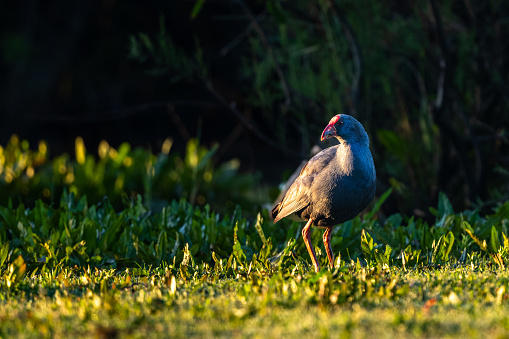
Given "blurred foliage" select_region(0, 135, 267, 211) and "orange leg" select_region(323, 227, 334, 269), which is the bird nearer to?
"orange leg" select_region(323, 227, 334, 269)

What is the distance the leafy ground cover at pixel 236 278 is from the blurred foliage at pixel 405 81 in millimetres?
1290

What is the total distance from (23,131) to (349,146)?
41.9ft

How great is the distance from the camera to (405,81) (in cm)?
763

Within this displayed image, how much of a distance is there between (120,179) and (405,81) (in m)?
3.66

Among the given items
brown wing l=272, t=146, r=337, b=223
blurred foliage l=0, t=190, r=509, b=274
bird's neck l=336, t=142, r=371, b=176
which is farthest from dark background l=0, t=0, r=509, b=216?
bird's neck l=336, t=142, r=371, b=176

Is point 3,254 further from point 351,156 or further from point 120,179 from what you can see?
point 120,179

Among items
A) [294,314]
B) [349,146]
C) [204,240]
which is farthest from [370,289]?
[204,240]

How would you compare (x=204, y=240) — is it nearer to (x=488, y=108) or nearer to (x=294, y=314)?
(x=294, y=314)

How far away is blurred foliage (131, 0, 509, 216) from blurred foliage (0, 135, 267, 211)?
1200mm

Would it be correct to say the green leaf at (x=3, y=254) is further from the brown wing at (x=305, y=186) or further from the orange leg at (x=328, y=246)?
the orange leg at (x=328, y=246)

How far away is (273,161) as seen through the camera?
17047 millimetres

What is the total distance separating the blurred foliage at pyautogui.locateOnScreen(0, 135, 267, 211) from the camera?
7410mm

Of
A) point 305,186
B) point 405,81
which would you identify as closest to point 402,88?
point 405,81

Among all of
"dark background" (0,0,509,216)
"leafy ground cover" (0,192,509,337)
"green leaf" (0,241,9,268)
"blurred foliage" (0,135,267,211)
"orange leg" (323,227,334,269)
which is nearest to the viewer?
"leafy ground cover" (0,192,509,337)
